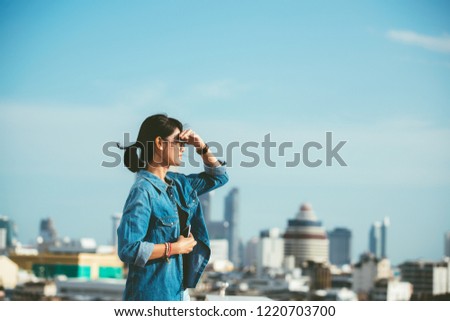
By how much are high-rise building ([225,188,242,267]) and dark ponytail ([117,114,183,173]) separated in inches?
2407

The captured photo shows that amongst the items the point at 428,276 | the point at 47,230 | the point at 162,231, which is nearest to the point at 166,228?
the point at 162,231

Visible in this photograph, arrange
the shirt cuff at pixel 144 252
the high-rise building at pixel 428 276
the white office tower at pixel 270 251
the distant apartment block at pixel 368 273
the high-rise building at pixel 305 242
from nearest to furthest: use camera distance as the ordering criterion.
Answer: the shirt cuff at pixel 144 252 < the high-rise building at pixel 428 276 < the distant apartment block at pixel 368 273 < the white office tower at pixel 270 251 < the high-rise building at pixel 305 242

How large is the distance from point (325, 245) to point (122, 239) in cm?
5351

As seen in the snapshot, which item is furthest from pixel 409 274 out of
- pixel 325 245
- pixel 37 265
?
pixel 325 245

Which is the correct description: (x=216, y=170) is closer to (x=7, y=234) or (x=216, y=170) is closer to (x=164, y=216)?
(x=164, y=216)

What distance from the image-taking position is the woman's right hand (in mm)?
1965

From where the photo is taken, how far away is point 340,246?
62.5m

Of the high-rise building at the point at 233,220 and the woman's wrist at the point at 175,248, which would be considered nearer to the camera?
the woman's wrist at the point at 175,248

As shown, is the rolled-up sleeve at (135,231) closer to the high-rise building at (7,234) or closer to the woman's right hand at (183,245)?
the woman's right hand at (183,245)

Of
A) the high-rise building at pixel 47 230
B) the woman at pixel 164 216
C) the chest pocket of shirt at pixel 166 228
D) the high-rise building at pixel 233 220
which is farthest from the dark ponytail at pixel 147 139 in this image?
the high-rise building at pixel 233 220

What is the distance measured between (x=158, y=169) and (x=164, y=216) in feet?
0.28

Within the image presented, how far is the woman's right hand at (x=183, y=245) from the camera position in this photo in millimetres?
1965

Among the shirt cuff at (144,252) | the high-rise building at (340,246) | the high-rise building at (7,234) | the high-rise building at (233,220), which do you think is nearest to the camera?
the shirt cuff at (144,252)

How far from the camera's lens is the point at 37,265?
1065 inches
